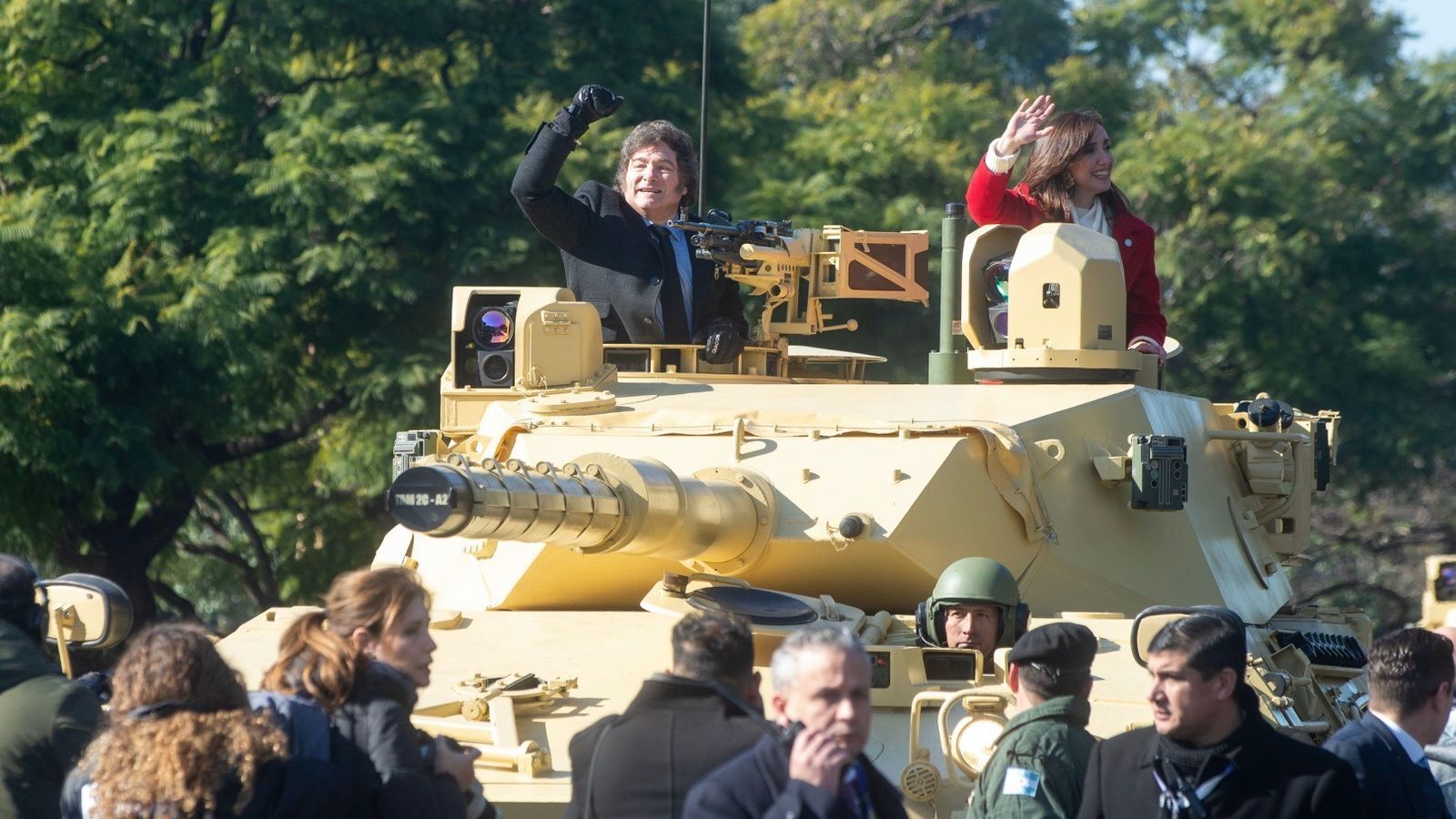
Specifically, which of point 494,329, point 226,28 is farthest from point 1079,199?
point 226,28

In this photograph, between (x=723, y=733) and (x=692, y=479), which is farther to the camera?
(x=692, y=479)

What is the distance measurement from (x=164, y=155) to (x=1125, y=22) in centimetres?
1911

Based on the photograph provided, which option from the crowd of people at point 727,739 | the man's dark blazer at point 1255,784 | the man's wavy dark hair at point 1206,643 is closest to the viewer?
the crowd of people at point 727,739

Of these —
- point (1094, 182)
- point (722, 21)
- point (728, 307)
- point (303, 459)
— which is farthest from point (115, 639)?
point (722, 21)

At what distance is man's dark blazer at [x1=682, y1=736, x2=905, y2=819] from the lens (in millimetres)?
4684

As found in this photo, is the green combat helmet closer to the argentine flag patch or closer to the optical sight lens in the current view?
the argentine flag patch

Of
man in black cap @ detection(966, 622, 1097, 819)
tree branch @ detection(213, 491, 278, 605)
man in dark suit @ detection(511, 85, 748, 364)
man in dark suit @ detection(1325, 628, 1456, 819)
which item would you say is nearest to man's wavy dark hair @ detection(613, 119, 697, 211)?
man in dark suit @ detection(511, 85, 748, 364)

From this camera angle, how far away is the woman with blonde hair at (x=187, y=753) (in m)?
5.04

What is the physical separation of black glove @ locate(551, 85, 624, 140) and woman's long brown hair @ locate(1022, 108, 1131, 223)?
2.15m

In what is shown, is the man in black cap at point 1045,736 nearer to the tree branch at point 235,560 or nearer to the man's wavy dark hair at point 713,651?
the man's wavy dark hair at point 713,651

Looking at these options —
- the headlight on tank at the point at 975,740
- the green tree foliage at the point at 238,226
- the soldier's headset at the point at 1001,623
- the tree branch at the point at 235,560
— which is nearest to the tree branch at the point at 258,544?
the green tree foliage at the point at 238,226

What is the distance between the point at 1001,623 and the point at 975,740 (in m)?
0.88

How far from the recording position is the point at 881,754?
7047mm

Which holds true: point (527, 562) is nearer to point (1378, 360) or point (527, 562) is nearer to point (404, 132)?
point (404, 132)
